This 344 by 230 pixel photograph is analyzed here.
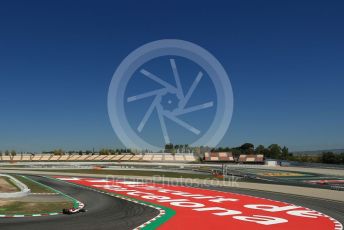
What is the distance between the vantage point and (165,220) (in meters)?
20.2

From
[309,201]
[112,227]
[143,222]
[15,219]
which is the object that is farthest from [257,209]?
[15,219]

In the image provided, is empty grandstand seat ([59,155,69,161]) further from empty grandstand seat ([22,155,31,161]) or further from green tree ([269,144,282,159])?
green tree ([269,144,282,159])

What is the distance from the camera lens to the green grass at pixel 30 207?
21719mm

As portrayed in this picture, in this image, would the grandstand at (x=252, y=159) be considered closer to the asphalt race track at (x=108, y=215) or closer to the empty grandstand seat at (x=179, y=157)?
the empty grandstand seat at (x=179, y=157)

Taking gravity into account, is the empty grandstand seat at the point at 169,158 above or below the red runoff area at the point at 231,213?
above

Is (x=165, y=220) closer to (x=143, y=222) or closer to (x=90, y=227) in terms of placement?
(x=143, y=222)

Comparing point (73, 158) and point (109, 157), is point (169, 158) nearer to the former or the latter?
point (109, 157)

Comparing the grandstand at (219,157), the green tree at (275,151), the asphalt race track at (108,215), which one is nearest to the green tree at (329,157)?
the grandstand at (219,157)

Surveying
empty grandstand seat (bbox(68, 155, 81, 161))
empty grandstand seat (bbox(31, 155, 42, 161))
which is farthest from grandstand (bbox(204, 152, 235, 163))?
empty grandstand seat (bbox(31, 155, 42, 161))

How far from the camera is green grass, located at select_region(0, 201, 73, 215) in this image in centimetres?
2172

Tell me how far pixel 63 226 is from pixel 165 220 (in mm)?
5107

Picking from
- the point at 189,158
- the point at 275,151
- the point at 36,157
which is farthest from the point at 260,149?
the point at 36,157

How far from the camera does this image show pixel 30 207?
2362 centimetres

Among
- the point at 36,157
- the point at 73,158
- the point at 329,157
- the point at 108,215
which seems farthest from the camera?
the point at 73,158
